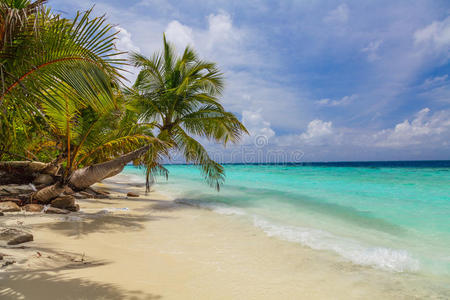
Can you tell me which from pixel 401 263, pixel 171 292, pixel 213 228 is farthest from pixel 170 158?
pixel 401 263

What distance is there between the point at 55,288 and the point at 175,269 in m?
1.17

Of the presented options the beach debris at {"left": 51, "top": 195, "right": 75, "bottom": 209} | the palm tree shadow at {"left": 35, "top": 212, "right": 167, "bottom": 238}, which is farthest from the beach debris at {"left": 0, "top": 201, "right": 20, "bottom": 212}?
the palm tree shadow at {"left": 35, "top": 212, "right": 167, "bottom": 238}

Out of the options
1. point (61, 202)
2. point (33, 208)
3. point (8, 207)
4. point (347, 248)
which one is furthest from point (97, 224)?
point (347, 248)

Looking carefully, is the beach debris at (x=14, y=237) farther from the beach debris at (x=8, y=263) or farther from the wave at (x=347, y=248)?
the wave at (x=347, y=248)

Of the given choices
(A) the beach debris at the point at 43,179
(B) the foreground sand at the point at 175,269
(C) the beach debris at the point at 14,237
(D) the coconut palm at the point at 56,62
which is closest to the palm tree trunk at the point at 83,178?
(B) the foreground sand at the point at 175,269

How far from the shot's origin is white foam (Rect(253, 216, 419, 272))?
131 inches

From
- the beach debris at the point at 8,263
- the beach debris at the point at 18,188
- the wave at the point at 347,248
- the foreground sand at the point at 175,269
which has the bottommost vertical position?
the wave at the point at 347,248

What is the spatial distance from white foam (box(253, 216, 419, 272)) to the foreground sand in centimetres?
25

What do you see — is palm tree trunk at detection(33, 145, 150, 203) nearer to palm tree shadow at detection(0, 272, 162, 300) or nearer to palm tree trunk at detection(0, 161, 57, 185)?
palm tree trunk at detection(0, 161, 57, 185)

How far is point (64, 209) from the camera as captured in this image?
17.1 ft

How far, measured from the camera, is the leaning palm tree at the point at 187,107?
8.27 m

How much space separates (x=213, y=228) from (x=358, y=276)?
9.14ft

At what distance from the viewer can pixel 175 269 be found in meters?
2.81

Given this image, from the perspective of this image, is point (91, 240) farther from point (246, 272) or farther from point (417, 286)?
point (417, 286)
